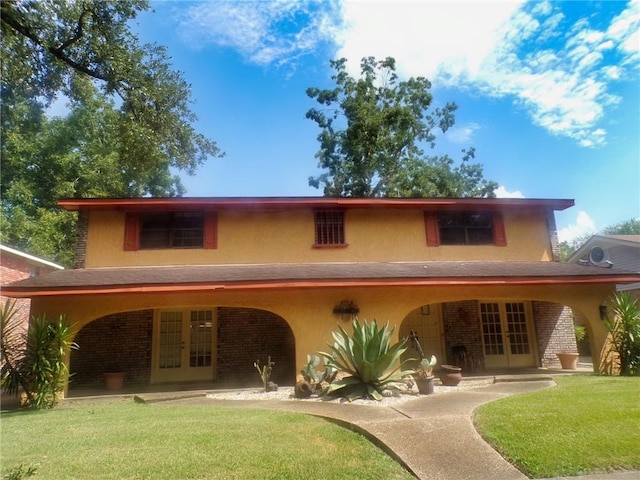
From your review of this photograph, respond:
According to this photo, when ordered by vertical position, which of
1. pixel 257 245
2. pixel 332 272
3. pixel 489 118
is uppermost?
pixel 489 118

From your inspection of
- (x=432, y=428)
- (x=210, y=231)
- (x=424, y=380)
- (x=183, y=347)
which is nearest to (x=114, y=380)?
(x=183, y=347)

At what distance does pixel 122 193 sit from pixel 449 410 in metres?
27.0

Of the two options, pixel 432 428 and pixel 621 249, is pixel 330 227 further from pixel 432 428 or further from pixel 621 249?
pixel 621 249

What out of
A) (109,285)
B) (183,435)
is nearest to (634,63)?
(183,435)

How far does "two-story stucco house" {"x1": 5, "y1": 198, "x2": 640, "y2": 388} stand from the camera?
9930 millimetres

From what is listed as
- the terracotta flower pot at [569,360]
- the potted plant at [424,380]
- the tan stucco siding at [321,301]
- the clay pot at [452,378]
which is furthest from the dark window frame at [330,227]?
the terracotta flower pot at [569,360]

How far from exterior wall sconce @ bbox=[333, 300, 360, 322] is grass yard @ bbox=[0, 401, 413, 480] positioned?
3860mm

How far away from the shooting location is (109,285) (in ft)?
30.6

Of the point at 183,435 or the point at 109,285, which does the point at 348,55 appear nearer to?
the point at 109,285

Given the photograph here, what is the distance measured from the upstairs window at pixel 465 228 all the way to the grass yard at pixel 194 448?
27.6ft

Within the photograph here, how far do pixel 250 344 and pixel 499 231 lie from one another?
910 cm

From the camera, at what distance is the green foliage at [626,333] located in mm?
9930

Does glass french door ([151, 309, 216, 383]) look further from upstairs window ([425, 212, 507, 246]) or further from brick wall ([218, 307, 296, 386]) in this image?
upstairs window ([425, 212, 507, 246])

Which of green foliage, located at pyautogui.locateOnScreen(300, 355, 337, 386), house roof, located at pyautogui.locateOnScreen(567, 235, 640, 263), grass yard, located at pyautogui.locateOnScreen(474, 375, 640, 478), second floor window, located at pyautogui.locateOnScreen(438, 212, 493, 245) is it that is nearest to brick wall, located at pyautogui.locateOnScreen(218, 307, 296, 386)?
green foliage, located at pyautogui.locateOnScreen(300, 355, 337, 386)
